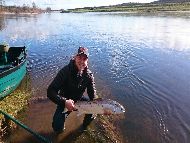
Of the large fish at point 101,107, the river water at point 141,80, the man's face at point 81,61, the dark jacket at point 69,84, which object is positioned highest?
the man's face at point 81,61

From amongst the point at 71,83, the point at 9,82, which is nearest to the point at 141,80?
the point at 71,83

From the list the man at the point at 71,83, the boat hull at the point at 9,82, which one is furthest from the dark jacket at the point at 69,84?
the boat hull at the point at 9,82

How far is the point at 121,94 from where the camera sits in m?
7.79

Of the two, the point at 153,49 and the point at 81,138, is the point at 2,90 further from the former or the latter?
the point at 153,49

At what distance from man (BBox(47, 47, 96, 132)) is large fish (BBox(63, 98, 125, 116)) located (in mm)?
254

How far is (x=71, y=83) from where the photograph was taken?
4.31 meters

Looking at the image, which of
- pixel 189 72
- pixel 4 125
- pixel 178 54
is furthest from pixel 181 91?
pixel 4 125

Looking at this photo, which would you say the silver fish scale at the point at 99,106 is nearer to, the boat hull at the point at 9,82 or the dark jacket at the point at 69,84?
the dark jacket at the point at 69,84

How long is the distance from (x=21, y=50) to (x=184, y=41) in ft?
56.1

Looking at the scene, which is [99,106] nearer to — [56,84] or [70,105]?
[70,105]

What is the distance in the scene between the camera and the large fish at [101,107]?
3816mm

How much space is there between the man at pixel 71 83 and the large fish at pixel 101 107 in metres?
0.25

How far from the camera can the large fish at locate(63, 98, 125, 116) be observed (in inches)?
150

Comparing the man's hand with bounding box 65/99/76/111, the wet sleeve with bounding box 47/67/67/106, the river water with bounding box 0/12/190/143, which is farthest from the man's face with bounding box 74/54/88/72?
the river water with bounding box 0/12/190/143
